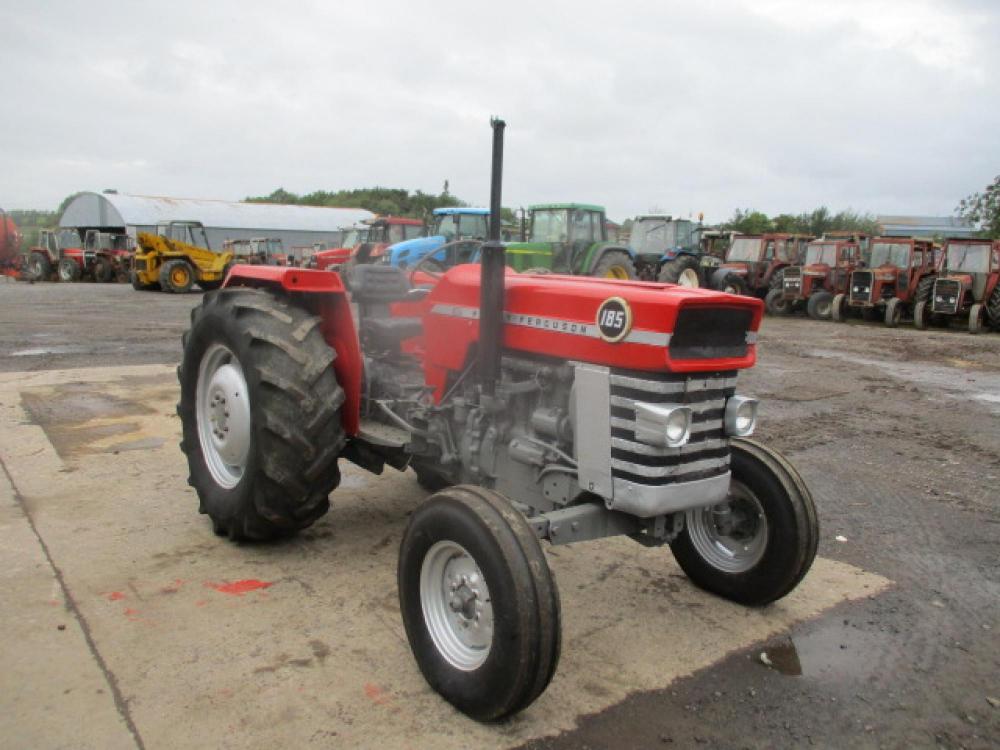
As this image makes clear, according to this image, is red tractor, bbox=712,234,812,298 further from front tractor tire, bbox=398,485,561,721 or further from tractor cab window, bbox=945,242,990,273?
front tractor tire, bbox=398,485,561,721

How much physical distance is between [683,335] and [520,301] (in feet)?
2.39

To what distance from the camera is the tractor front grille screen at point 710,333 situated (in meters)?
2.74

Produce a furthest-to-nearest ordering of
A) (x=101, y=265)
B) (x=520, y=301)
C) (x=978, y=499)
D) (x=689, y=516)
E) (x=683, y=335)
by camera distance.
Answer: (x=101, y=265) < (x=978, y=499) < (x=689, y=516) < (x=520, y=301) < (x=683, y=335)

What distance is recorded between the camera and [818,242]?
1867 centimetres

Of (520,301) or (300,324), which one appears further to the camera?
(300,324)

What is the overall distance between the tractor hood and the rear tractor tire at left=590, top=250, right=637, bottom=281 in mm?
13457

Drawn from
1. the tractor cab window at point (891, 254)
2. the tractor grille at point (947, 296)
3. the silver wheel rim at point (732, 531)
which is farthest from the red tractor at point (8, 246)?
the silver wheel rim at point (732, 531)

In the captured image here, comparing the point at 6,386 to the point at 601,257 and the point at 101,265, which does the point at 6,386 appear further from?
the point at 101,265

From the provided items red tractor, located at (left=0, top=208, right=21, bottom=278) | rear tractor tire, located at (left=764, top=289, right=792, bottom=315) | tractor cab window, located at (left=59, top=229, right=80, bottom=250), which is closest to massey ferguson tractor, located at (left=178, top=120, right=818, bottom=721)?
rear tractor tire, located at (left=764, top=289, right=792, bottom=315)

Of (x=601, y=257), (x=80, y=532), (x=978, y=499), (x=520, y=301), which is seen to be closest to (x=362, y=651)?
(x=520, y=301)

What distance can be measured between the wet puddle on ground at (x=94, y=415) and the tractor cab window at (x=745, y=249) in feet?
53.1

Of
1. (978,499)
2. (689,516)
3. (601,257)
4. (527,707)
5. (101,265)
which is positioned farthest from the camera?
(101,265)

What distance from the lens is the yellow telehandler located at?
22.5 m

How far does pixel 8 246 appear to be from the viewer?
105 ft
